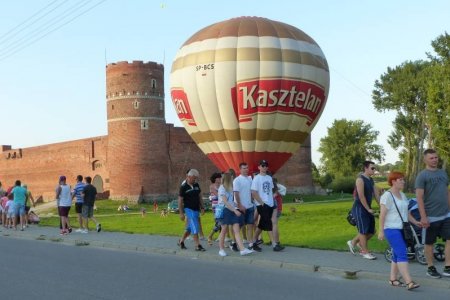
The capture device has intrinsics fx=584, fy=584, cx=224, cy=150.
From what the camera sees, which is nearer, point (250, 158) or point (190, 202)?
point (190, 202)

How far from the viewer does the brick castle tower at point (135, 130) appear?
5131 centimetres

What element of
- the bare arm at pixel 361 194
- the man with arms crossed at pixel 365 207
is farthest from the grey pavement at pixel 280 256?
the bare arm at pixel 361 194

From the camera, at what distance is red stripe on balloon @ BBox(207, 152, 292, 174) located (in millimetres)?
20812

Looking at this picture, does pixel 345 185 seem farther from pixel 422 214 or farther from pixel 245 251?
pixel 422 214

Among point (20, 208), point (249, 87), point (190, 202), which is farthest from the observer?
point (20, 208)

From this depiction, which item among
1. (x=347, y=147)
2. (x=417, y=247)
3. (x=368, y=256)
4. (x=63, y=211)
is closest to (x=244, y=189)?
(x=368, y=256)

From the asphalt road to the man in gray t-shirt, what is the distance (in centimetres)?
79

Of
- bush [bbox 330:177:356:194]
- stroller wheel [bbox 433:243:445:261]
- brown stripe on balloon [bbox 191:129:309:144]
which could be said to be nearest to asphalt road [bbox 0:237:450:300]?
stroller wheel [bbox 433:243:445:261]

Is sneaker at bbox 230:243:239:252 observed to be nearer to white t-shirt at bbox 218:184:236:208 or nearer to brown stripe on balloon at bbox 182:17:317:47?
white t-shirt at bbox 218:184:236:208

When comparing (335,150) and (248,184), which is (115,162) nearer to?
(248,184)

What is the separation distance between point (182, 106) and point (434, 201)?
14.1 meters

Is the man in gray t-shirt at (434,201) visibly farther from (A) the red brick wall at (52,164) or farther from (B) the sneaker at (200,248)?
(A) the red brick wall at (52,164)

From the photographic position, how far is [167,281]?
939cm

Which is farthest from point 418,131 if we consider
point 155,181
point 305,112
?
point 305,112
